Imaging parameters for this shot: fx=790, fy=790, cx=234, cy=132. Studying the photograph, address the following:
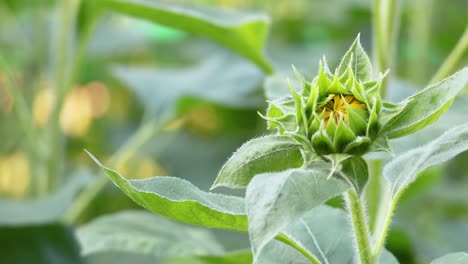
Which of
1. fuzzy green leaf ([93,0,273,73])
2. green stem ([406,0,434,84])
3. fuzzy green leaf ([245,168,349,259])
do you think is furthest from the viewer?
green stem ([406,0,434,84])

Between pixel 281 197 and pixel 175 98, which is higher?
pixel 281 197

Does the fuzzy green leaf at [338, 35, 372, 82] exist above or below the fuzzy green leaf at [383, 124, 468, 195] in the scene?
above

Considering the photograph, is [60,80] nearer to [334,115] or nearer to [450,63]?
[450,63]

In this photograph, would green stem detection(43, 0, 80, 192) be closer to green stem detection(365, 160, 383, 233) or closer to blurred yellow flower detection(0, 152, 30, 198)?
green stem detection(365, 160, 383, 233)

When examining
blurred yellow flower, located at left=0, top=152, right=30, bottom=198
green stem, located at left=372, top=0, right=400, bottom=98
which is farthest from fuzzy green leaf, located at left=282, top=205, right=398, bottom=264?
blurred yellow flower, located at left=0, top=152, right=30, bottom=198

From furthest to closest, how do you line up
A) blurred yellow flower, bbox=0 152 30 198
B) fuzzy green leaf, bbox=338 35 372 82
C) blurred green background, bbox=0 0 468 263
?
blurred yellow flower, bbox=0 152 30 198 < blurred green background, bbox=0 0 468 263 < fuzzy green leaf, bbox=338 35 372 82

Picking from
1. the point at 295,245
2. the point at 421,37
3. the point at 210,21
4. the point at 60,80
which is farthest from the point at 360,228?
the point at 421,37
